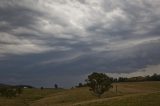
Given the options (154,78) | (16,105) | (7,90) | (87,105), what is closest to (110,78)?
(16,105)

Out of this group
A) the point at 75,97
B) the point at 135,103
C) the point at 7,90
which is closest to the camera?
the point at 135,103

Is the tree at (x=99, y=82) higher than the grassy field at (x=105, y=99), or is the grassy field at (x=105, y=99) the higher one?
the tree at (x=99, y=82)

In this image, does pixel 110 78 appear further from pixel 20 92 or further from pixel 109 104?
pixel 20 92

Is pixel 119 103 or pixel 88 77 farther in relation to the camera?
pixel 88 77

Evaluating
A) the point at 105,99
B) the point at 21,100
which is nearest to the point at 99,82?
the point at 105,99

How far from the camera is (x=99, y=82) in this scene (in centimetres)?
9831

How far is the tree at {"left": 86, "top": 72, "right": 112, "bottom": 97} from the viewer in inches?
3856

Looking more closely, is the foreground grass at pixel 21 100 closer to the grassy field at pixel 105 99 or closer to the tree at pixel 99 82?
the grassy field at pixel 105 99

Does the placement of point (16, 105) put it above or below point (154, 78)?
below

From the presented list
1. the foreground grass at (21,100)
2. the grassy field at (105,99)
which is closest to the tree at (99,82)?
the grassy field at (105,99)

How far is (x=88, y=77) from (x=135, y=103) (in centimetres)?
3912

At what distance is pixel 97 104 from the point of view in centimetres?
6469

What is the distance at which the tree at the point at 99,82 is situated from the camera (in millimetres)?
97938

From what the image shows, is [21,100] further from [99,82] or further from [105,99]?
[105,99]
